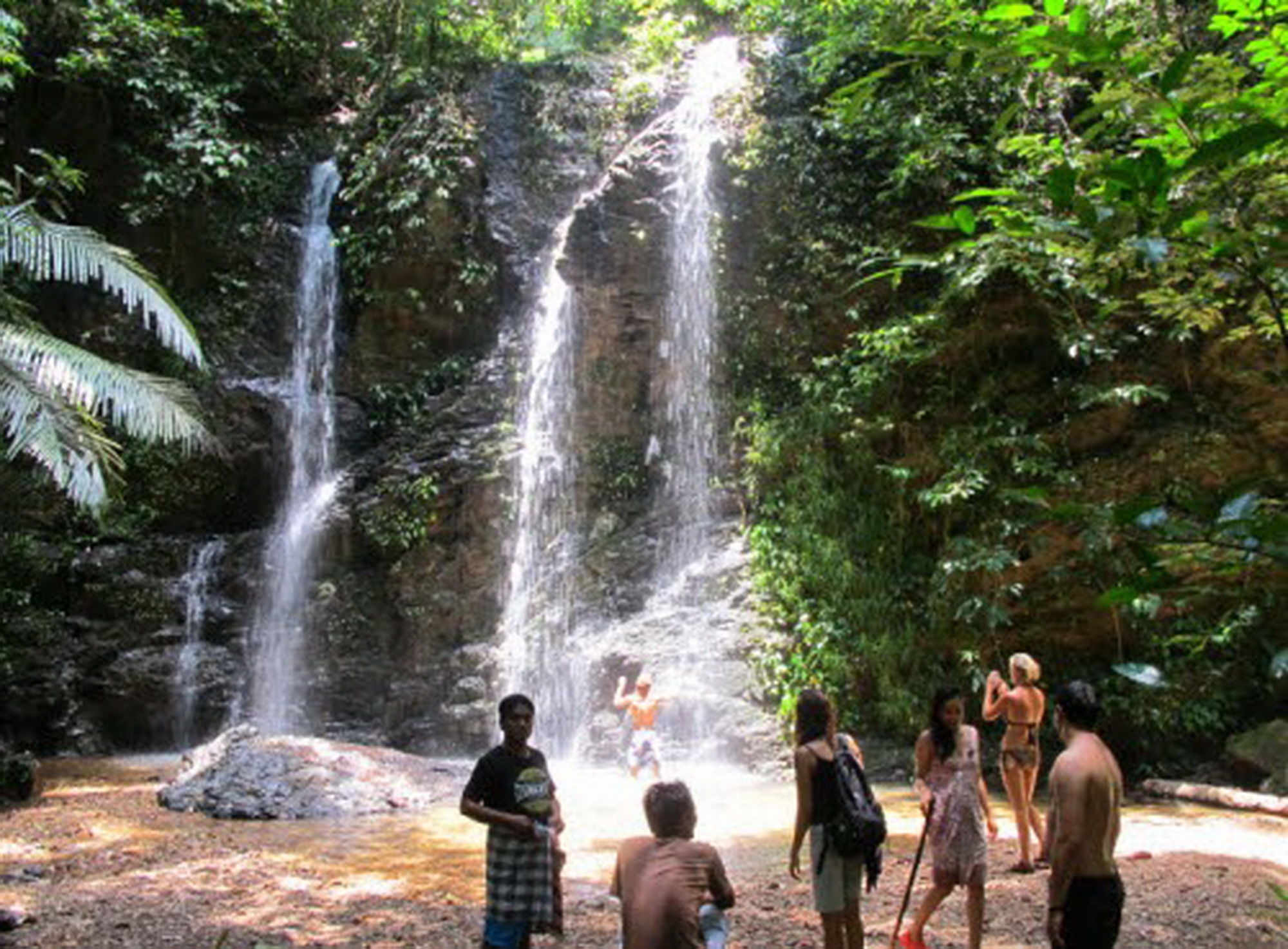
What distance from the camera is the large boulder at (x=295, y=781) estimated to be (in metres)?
9.42

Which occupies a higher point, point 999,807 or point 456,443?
point 456,443

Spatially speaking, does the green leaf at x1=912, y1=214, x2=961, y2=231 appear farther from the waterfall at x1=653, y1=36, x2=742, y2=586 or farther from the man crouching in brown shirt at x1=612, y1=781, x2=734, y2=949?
the waterfall at x1=653, y1=36, x2=742, y2=586

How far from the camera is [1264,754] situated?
32.1 feet

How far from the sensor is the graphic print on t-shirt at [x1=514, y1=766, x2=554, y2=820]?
4172 mm

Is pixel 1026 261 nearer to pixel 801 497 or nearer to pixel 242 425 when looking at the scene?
pixel 801 497

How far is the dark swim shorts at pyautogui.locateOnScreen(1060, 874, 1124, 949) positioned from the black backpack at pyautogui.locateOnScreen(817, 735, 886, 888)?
98 cm

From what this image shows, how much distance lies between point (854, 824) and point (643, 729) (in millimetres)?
6816

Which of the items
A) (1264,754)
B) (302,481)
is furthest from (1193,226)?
(302,481)

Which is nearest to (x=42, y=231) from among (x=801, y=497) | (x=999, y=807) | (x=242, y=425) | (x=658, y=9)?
(x=242, y=425)

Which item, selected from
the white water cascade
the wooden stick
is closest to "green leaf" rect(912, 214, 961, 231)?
the wooden stick

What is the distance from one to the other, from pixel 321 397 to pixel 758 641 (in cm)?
920

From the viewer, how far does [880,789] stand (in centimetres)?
1077

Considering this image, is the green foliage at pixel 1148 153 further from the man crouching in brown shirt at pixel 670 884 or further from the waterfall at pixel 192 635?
the waterfall at pixel 192 635

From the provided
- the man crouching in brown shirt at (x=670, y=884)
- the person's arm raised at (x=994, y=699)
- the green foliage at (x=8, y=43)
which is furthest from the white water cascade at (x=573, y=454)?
the man crouching in brown shirt at (x=670, y=884)
